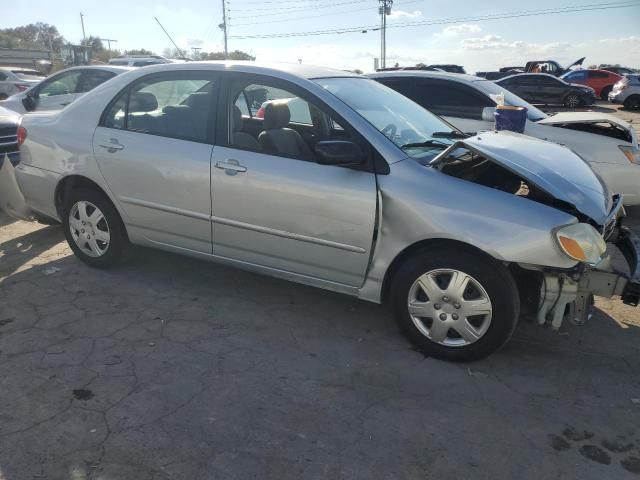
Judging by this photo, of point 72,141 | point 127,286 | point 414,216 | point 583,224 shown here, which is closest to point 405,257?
point 414,216

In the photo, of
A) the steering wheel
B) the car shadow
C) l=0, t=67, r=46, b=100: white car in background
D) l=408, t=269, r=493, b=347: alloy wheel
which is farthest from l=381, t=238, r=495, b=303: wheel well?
l=0, t=67, r=46, b=100: white car in background

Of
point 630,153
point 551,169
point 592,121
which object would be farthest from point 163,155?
point 630,153

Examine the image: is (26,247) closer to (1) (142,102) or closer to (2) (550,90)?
(1) (142,102)

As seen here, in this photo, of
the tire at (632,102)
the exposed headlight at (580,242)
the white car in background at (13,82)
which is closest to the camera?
the exposed headlight at (580,242)

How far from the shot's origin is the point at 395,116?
3826mm

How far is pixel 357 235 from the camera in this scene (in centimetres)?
326

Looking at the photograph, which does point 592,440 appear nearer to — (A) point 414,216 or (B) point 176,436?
(A) point 414,216

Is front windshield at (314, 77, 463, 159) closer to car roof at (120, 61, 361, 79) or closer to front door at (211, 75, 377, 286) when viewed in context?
car roof at (120, 61, 361, 79)

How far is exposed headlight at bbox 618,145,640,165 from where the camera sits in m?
5.80

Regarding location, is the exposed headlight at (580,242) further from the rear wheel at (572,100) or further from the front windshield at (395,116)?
the rear wheel at (572,100)

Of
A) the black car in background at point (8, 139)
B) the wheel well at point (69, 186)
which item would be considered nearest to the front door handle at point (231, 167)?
the wheel well at point (69, 186)

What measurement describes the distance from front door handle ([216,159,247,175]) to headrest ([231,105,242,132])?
0.27 m

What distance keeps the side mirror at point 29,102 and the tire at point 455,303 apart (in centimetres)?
858

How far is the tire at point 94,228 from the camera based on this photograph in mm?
4246
